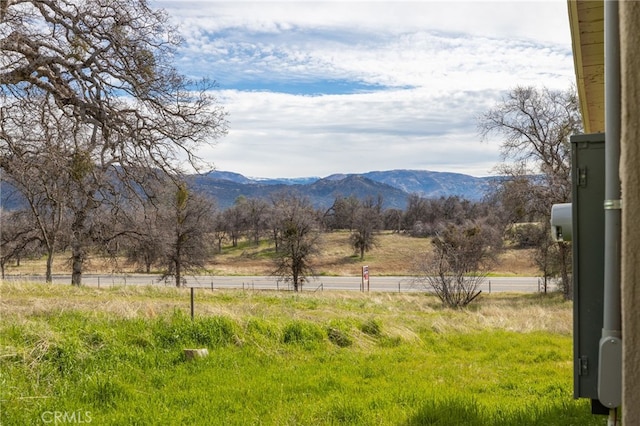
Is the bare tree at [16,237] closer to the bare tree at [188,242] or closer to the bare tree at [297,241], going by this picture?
the bare tree at [188,242]

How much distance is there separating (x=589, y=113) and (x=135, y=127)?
322 inches

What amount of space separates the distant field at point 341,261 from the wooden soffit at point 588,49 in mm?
40056

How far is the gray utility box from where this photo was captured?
312 cm

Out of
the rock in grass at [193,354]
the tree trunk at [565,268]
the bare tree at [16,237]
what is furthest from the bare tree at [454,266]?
the bare tree at [16,237]

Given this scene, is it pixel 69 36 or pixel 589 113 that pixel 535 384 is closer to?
pixel 589 113

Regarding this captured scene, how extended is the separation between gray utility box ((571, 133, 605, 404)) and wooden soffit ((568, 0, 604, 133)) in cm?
132

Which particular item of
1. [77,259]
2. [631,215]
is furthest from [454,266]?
[631,215]

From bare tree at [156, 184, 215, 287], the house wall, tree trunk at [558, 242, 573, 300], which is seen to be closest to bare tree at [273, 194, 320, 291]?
bare tree at [156, 184, 215, 287]

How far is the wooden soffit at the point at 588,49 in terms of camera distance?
4070 mm

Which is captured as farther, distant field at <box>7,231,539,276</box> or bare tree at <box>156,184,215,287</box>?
distant field at <box>7,231,539,276</box>

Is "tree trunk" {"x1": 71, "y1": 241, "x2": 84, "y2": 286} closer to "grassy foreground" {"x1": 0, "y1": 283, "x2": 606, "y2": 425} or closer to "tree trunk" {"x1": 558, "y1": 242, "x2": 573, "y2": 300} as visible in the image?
"grassy foreground" {"x1": 0, "y1": 283, "x2": 606, "y2": 425}

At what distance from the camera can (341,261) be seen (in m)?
57.9

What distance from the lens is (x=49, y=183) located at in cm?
1138

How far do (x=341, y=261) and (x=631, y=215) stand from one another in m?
56.7
